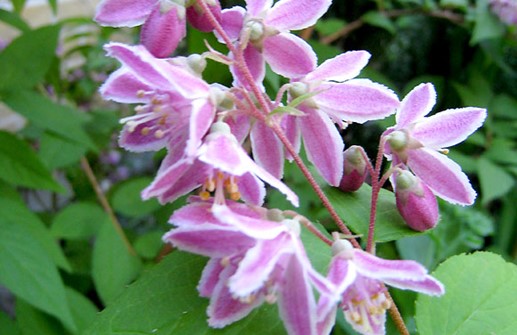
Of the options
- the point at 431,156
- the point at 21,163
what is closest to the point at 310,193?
the point at 21,163

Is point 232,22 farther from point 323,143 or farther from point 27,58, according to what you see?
point 27,58

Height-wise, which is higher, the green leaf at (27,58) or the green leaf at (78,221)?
the green leaf at (27,58)

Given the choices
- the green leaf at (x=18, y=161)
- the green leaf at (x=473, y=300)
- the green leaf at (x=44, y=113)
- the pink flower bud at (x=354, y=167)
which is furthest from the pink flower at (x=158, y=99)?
the green leaf at (x=44, y=113)

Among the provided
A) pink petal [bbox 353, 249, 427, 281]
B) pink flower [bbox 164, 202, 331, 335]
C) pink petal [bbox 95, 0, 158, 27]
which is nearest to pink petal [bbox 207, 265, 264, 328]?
pink flower [bbox 164, 202, 331, 335]

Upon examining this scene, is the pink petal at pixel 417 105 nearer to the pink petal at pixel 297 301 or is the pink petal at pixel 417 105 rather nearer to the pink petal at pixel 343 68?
the pink petal at pixel 343 68

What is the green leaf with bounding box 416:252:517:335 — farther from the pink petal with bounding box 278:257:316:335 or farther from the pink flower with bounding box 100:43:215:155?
the pink flower with bounding box 100:43:215:155

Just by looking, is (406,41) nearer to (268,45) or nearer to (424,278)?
(268,45)

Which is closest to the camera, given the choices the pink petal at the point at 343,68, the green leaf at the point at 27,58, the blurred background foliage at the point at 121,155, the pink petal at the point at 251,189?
the pink petal at the point at 251,189

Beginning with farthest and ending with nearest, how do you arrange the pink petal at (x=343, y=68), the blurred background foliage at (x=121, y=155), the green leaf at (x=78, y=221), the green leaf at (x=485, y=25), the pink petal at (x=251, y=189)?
the green leaf at (x=485, y=25)
the green leaf at (x=78, y=221)
the blurred background foliage at (x=121, y=155)
the pink petal at (x=343, y=68)
the pink petal at (x=251, y=189)
